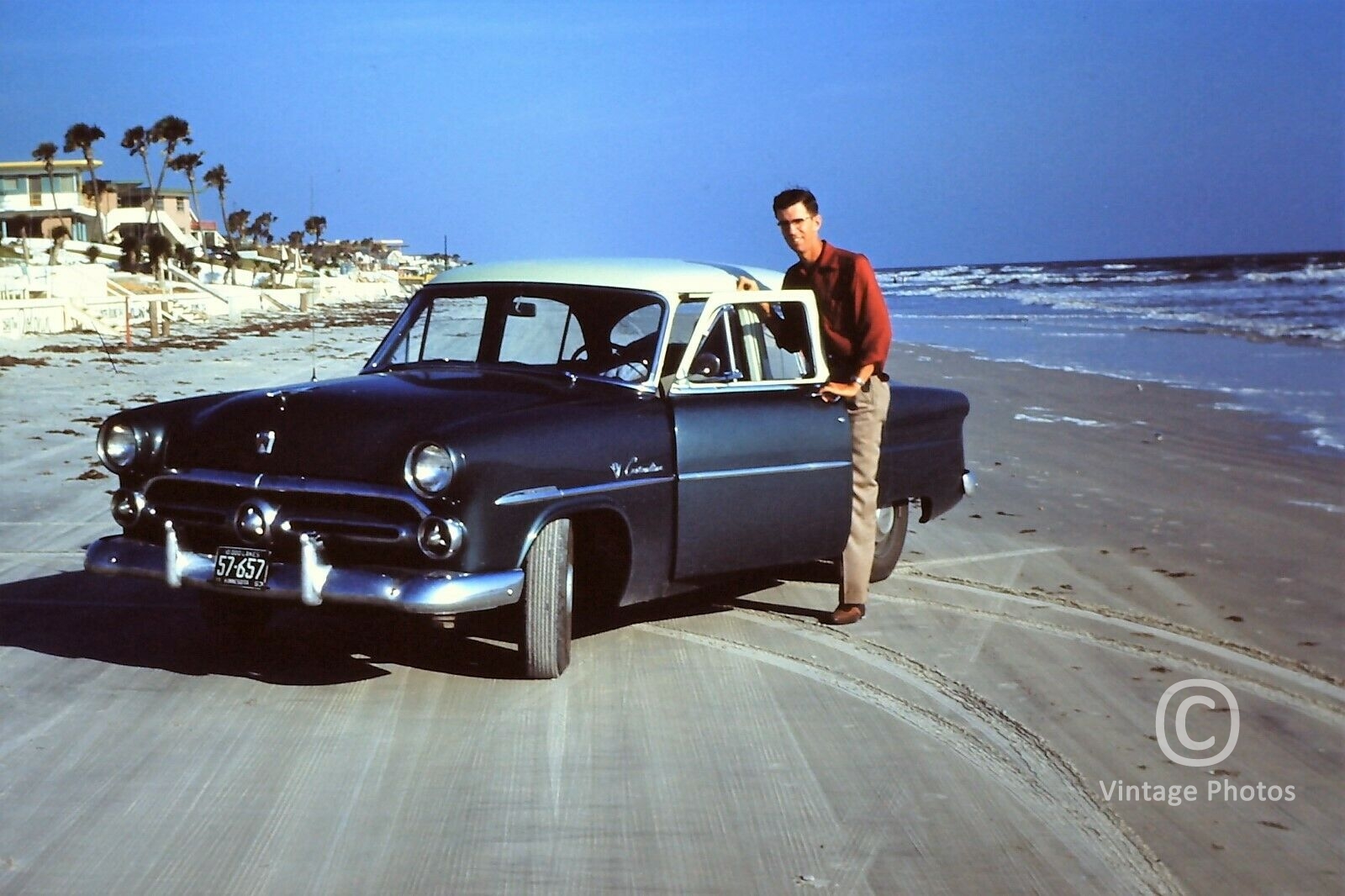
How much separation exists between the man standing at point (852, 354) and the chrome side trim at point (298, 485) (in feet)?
7.55

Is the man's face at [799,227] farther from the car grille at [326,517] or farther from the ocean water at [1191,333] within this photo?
the ocean water at [1191,333]

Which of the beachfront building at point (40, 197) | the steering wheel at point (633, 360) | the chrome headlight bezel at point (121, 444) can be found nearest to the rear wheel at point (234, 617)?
the chrome headlight bezel at point (121, 444)

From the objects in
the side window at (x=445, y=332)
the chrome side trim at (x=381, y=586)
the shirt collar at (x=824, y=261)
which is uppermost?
the shirt collar at (x=824, y=261)

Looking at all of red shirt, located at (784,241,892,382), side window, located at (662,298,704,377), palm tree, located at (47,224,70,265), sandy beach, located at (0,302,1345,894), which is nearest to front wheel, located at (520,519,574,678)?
sandy beach, located at (0,302,1345,894)

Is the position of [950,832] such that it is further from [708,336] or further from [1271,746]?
[708,336]

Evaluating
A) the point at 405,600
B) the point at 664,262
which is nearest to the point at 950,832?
the point at 405,600

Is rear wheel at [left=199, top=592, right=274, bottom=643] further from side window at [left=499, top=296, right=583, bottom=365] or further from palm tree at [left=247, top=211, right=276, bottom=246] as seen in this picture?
palm tree at [left=247, top=211, right=276, bottom=246]

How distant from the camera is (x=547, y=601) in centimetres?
579

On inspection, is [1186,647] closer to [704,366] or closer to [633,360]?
[704,366]

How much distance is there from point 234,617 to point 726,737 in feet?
7.90

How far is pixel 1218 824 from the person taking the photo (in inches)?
177

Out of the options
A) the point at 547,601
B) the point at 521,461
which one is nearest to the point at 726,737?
the point at 547,601

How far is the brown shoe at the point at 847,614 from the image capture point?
7082 millimetres

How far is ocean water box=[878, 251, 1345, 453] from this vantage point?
19.1 metres
